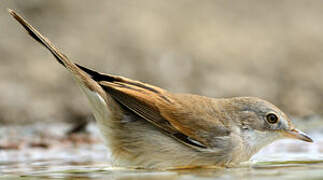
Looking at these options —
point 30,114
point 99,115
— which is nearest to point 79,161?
point 99,115

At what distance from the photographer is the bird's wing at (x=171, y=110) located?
584 cm

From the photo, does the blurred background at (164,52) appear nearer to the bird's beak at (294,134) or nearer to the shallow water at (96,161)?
the shallow water at (96,161)

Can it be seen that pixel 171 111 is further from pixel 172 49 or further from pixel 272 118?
pixel 172 49

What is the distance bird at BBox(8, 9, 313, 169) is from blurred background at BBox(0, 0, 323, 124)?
6173 millimetres

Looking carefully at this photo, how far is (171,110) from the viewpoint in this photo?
19.6ft

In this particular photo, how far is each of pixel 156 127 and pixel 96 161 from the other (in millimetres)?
1226

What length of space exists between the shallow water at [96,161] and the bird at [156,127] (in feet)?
0.58

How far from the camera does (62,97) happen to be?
509 inches

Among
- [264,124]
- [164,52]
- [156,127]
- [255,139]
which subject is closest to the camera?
[156,127]

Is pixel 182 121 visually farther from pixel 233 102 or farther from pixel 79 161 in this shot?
pixel 79 161

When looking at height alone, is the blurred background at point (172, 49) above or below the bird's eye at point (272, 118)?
above

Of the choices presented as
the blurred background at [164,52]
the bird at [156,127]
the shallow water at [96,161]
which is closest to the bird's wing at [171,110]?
the bird at [156,127]

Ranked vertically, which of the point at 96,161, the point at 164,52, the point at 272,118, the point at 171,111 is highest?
the point at 164,52

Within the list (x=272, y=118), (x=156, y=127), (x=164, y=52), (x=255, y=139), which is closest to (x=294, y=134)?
(x=272, y=118)
